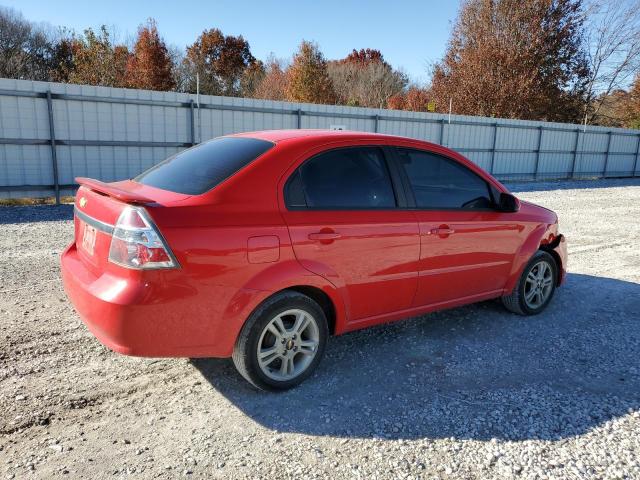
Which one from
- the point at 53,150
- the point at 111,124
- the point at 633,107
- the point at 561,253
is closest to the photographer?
the point at 561,253

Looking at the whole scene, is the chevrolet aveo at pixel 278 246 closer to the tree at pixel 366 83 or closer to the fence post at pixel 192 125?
the fence post at pixel 192 125

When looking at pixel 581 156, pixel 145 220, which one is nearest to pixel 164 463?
pixel 145 220

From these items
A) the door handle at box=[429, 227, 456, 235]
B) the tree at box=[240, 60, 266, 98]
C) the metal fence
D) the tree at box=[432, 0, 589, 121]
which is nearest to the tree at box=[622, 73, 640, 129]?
the tree at box=[432, 0, 589, 121]

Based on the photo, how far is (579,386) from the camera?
3.38 metres

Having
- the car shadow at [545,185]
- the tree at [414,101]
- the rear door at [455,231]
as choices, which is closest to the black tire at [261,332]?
the rear door at [455,231]

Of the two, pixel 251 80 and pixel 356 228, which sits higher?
pixel 251 80

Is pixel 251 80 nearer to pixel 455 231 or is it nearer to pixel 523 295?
pixel 523 295

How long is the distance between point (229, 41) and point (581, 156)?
106 ft

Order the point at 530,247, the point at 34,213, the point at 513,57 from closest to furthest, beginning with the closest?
1. the point at 530,247
2. the point at 34,213
3. the point at 513,57

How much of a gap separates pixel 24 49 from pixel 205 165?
40.2 meters

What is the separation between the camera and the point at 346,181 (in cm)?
335

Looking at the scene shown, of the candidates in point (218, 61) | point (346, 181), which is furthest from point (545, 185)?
point (218, 61)

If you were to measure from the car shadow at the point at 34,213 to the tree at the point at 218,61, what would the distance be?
29.8m

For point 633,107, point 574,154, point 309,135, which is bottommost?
point 574,154
